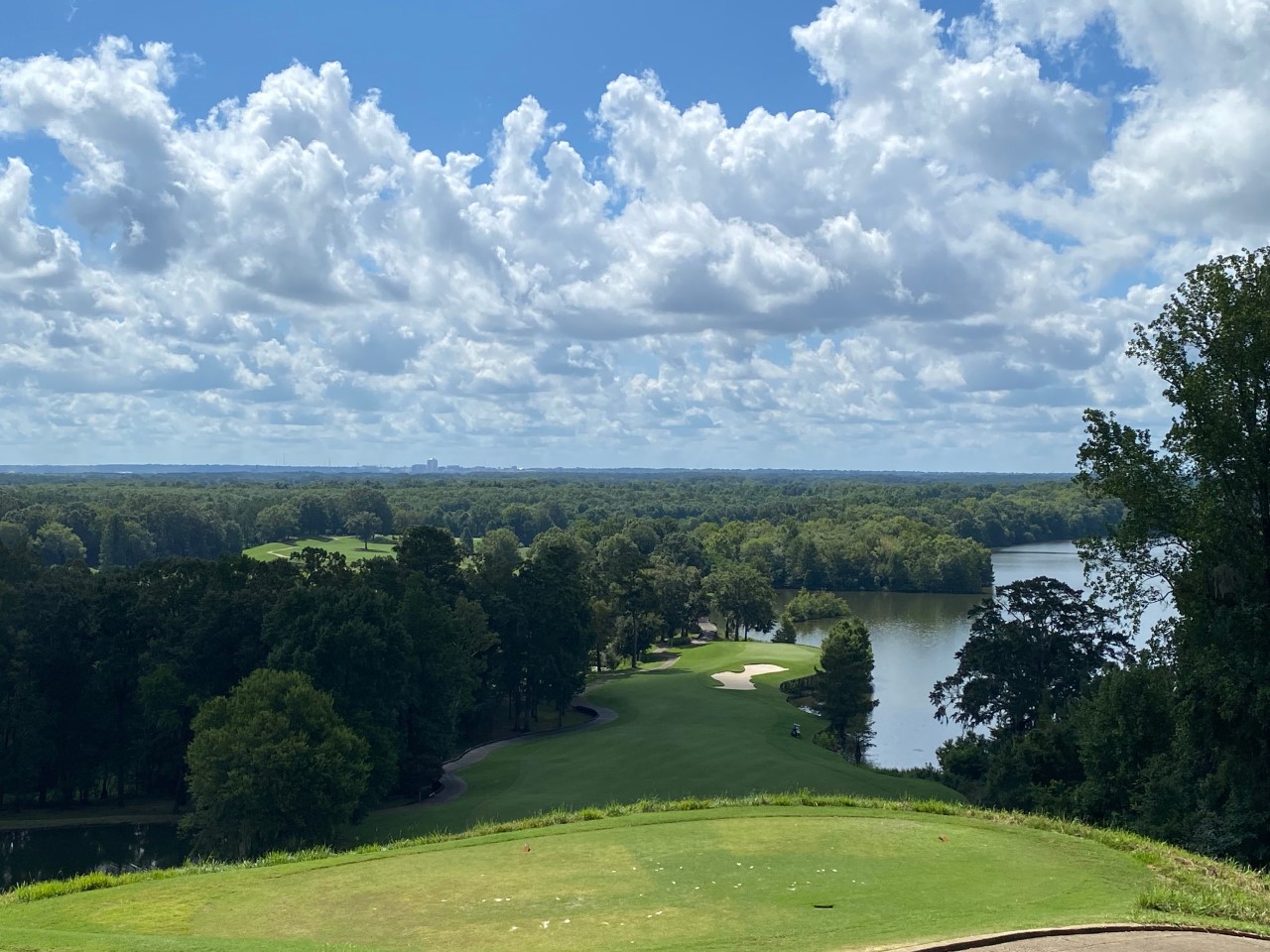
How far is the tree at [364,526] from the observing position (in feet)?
497

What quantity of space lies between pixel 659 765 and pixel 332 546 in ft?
345

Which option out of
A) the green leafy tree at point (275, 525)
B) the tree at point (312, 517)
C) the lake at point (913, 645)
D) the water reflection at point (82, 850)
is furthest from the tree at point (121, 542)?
the water reflection at point (82, 850)

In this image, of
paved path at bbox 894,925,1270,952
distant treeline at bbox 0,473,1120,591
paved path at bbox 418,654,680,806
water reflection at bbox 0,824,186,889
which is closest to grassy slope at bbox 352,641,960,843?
paved path at bbox 418,654,680,806

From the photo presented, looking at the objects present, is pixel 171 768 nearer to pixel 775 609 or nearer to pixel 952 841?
pixel 952 841

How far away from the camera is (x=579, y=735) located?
48938 millimetres

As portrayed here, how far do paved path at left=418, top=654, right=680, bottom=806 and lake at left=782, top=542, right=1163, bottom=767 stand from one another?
14.6 meters

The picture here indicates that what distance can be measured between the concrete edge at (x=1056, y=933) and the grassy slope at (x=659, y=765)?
20106mm

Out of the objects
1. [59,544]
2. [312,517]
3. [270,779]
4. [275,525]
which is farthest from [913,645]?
[312,517]

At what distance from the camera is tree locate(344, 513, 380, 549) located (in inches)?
5960

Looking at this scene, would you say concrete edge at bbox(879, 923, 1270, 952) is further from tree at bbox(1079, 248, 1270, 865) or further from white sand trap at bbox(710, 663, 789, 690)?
white sand trap at bbox(710, 663, 789, 690)

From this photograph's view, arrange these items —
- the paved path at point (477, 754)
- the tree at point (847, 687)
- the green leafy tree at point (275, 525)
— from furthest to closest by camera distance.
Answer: the green leafy tree at point (275, 525) < the tree at point (847, 687) < the paved path at point (477, 754)

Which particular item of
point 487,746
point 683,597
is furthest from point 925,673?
point 487,746

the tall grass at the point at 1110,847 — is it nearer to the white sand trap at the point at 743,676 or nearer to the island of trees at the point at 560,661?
the island of trees at the point at 560,661

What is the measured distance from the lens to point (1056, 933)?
1124 cm
